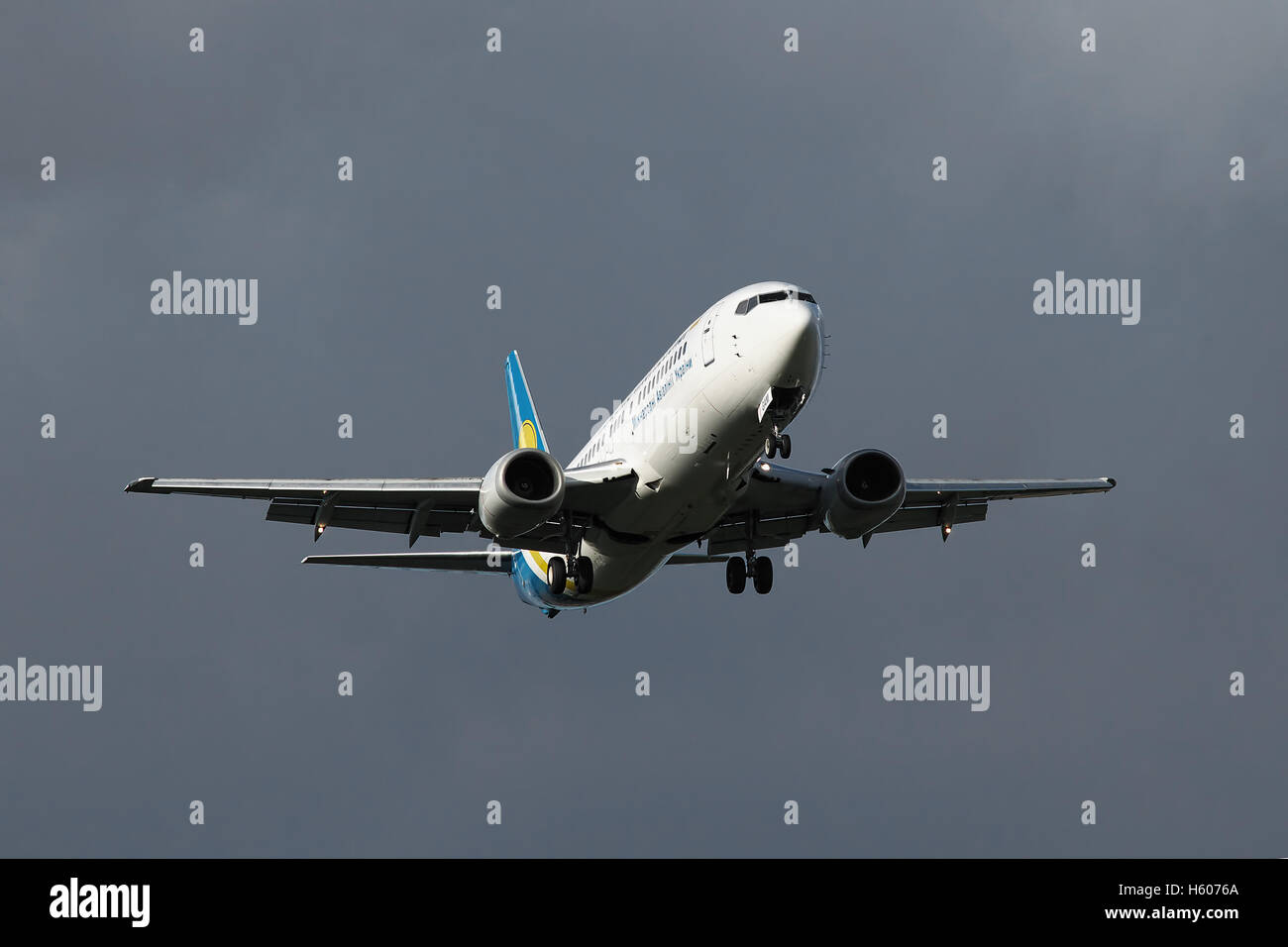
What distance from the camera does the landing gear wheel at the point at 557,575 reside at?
1563 inches

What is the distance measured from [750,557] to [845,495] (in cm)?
326

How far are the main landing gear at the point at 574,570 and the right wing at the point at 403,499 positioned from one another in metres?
0.45

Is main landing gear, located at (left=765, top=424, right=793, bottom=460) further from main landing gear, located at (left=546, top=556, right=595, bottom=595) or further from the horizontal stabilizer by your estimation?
the horizontal stabilizer

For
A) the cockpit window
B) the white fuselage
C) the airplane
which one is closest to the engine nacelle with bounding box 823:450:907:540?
the airplane

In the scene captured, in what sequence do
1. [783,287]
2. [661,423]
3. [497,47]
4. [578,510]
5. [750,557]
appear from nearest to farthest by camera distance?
[783,287]
[661,423]
[578,510]
[750,557]
[497,47]

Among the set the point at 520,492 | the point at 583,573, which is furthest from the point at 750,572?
the point at 520,492

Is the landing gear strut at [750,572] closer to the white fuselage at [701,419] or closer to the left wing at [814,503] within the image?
the left wing at [814,503]

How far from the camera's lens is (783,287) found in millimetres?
32688

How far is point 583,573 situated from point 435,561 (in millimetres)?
8071

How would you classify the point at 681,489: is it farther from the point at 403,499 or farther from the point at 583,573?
the point at 403,499

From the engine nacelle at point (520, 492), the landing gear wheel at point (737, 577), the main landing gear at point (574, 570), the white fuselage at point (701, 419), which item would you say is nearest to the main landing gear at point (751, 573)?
the landing gear wheel at point (737, 577)

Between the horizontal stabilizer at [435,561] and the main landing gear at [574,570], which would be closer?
the main landing gear at [574,570]
